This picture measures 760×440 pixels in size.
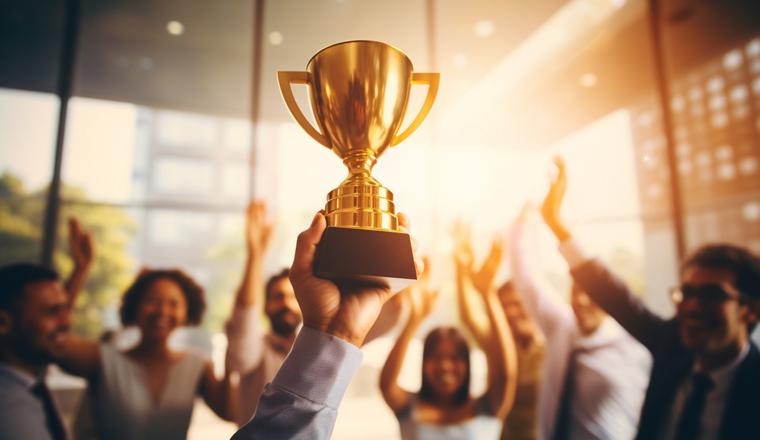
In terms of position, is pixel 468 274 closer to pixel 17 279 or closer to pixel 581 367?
pixel 581 367

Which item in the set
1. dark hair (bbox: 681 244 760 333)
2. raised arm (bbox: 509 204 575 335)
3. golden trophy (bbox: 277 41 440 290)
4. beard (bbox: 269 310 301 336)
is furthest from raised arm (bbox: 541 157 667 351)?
beard (bbox: 269 310 301 336)

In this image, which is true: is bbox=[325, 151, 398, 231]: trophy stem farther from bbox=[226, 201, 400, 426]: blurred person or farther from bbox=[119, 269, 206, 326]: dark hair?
bbox=[119, 269, 206, 326]: dark hair

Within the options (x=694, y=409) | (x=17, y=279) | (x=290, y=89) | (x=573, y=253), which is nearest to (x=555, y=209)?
(x=573, y=253)

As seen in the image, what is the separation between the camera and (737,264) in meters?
1.52

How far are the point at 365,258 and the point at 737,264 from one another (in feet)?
5.77

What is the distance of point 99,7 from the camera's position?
2594mm

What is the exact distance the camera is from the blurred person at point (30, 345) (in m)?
1.45

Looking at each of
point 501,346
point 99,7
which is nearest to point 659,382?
point 501,346

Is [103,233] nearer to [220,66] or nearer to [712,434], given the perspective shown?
[220,66]

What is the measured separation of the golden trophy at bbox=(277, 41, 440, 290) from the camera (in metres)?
0.52

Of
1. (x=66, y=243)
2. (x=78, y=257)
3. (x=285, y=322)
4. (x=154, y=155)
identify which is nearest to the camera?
(x=285, y=322)

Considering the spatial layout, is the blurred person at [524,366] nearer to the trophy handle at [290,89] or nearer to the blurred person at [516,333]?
the blurred person at [516,333]

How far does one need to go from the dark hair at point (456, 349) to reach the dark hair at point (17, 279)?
5.73 feet

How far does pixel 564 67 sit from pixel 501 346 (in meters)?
2.22
